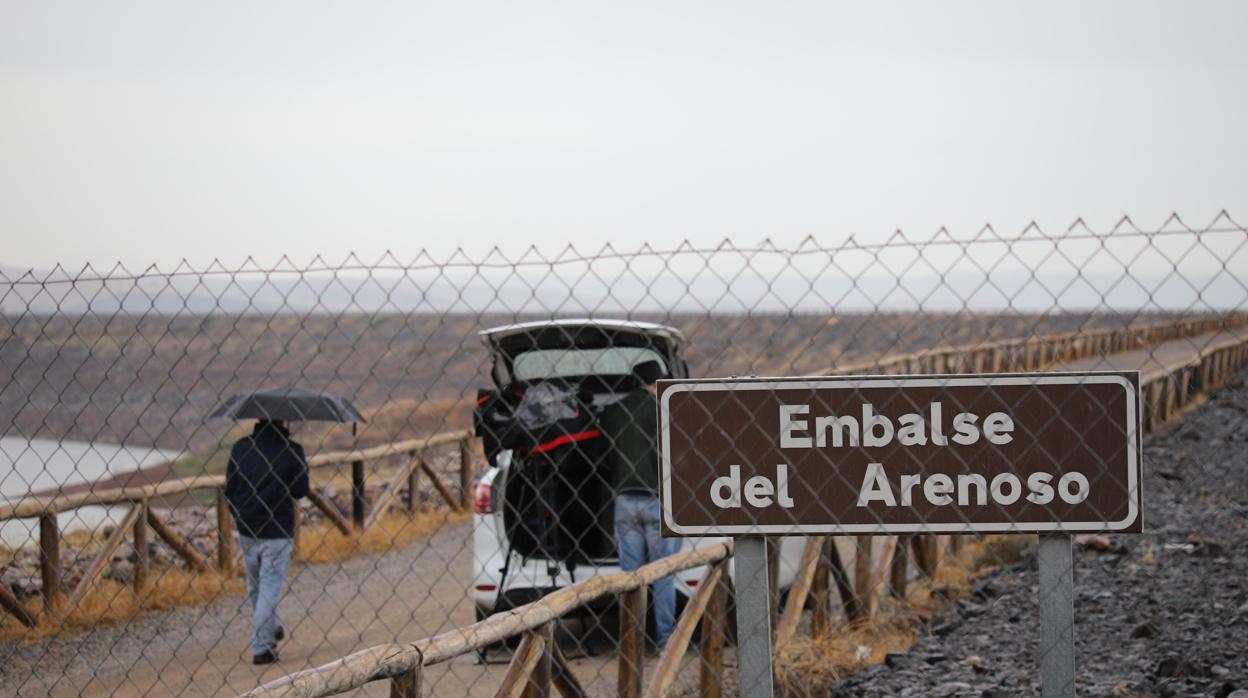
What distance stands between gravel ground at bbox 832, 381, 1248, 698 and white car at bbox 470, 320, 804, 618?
4.66 ft

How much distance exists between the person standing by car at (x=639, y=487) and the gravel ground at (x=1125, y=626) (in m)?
1.40

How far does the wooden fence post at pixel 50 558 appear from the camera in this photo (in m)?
8.66

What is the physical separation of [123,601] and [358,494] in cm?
335

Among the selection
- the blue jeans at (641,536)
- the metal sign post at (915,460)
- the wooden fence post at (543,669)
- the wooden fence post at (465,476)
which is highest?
the metal sign post at (915,460)

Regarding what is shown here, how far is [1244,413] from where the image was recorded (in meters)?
24.8

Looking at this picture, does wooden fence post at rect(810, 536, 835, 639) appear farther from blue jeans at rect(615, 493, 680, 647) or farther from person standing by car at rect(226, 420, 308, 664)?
person standing by car at rect(226, 420, 308, 664)

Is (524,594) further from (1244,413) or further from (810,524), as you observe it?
(1244,413)

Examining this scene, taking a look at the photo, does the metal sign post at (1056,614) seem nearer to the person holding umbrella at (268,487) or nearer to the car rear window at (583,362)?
the car rear window at (583,362)

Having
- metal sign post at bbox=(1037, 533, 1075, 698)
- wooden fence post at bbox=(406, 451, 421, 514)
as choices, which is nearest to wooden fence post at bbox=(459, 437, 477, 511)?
wooden fence post at bbox=(406, 451, 421, 514)

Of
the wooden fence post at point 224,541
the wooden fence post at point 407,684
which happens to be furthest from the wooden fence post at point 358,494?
the wooden fence post at point 407,684

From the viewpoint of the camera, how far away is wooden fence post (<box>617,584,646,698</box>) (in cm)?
548

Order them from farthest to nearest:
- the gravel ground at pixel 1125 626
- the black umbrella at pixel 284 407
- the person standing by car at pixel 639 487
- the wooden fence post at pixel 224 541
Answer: the wooden fence post at pixel 224 541, the black umbrella at pixel 284 407, the person standing by car at pixel 639 487, the gravel ground at pixel 1125 626

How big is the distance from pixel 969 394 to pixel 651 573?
2385 millimetres

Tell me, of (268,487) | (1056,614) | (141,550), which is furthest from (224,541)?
(1056,614)
